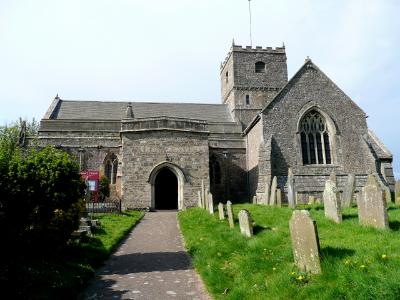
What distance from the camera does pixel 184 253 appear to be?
30.6 feet

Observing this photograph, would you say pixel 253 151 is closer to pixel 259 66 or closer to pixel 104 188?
pixel 104 188

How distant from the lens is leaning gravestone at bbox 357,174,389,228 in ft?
23.4

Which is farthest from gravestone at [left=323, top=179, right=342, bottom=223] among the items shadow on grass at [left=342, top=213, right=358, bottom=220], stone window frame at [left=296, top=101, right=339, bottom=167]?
stone window frame at [left=296, top=101, right=339, bottom=167]

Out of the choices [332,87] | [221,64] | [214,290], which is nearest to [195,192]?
[332,87]

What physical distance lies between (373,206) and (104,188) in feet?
64.9

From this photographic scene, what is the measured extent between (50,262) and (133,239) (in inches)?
170

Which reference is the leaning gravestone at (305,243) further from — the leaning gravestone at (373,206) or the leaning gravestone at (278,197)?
the leaning gravestone at (278,197)

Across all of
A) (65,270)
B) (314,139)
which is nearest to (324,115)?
(314,139)

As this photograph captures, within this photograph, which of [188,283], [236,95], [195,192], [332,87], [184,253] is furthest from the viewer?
[236,95]

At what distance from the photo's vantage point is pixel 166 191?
87.0ft

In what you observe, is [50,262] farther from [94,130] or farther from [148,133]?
[94,130]

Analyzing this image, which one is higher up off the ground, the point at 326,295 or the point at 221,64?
the point at 221,64

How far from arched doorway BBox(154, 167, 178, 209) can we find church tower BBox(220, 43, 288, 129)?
38.0 feet

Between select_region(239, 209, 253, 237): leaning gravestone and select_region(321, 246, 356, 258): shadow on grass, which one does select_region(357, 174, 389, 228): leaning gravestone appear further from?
select_region(239, 209, 253, 237): leaning gravestone
